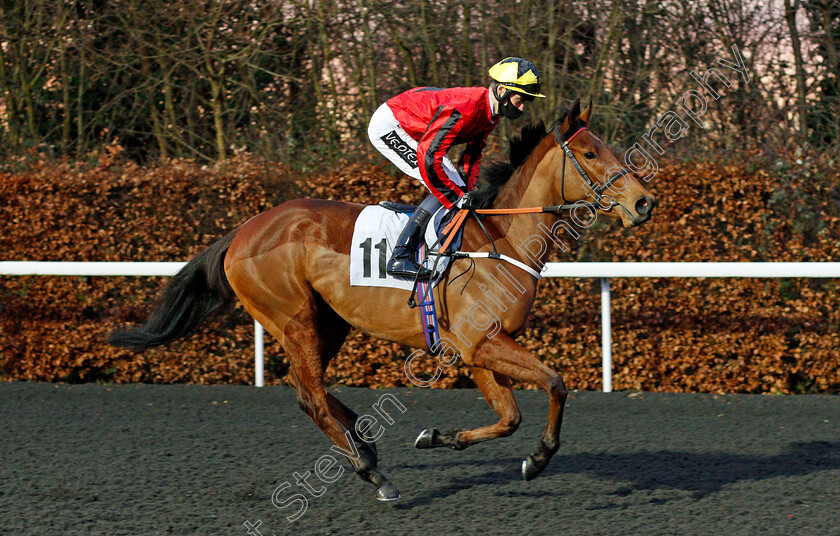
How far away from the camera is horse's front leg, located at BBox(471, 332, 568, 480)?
11.7ft

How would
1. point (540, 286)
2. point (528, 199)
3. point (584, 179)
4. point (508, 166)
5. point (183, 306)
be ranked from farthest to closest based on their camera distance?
point (540, 286)
point (183, 306)
point (508, 166)
point (528, 199)
point (584, 179)

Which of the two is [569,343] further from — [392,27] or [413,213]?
[392,27]

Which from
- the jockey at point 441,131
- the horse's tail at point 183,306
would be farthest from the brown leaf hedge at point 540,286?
the jockey at point 441,131

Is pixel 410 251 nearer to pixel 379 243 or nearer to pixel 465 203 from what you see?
pixel 379 243

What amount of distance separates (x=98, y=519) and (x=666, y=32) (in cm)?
709

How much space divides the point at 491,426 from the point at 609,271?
239cm

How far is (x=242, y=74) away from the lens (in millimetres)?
9508

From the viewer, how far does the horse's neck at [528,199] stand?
3803 millimetres

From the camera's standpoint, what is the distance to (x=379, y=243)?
394 centimetres

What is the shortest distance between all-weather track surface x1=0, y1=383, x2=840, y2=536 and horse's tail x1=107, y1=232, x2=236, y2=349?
599 millimetres

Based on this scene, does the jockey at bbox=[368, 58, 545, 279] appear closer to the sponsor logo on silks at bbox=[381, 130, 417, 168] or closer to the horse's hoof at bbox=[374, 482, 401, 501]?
the sponsor logo on silks at bbox=[381, 130, 417, 168]

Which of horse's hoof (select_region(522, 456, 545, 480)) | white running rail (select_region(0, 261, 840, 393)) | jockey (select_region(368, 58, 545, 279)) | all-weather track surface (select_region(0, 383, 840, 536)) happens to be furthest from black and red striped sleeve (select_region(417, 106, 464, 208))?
white running rail (select_region(0, 261, 840, 393))

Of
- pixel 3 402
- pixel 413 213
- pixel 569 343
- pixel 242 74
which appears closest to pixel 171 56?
pixel 242 74

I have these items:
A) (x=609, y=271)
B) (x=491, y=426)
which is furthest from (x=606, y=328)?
(x=491, y=426)
